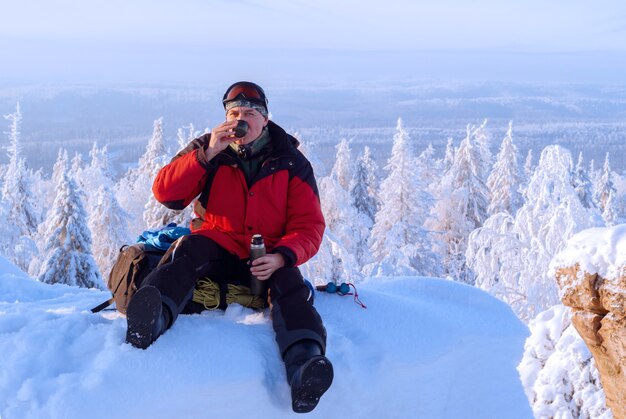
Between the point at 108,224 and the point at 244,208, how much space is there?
20.2 m

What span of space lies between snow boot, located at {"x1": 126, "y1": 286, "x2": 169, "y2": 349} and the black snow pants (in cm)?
27

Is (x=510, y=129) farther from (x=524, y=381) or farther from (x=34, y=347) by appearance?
(x=34, y=347)

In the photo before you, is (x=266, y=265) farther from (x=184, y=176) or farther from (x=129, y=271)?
(x=129, y=271)

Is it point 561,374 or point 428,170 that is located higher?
point 561,374

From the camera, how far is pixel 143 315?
3.77 m

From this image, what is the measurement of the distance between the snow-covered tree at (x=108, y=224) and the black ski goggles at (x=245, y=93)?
1946 centimetres

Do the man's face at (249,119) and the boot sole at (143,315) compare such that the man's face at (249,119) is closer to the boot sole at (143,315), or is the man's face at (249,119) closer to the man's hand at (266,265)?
the man's hand at (266,265)

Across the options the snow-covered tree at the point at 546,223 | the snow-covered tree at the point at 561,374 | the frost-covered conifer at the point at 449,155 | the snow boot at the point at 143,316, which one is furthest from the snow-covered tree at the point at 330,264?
the frost-covered conifer at the point at 449,155

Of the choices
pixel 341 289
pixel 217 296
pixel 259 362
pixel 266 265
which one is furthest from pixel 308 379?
pixel 341 289

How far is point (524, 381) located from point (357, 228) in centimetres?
2343

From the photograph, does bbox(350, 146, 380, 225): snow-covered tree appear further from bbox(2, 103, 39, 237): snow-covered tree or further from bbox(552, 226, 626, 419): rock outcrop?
bbox(552, 226, 626, 419): rock outcrop

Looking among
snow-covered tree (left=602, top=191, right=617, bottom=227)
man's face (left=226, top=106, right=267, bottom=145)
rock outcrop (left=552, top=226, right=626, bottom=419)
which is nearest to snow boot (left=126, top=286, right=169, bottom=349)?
man's face (left=226, top=106, right=267, bottom=145)

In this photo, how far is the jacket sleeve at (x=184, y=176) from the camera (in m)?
4.52

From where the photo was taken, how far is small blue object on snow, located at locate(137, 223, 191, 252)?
4961mm
